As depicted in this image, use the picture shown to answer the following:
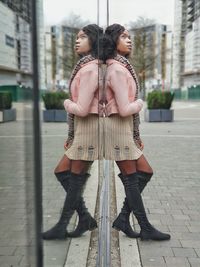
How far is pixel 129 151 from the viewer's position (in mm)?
3303

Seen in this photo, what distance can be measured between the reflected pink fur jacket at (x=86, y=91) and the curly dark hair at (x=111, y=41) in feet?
0.61

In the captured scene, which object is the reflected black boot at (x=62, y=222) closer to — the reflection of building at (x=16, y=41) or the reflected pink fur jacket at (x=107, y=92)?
the reflected pink fur jacket at (x=107, y=92)

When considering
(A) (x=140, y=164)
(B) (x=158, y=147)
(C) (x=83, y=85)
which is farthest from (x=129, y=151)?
(B) (x=158, y=147)

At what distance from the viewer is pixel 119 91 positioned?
3.17 m

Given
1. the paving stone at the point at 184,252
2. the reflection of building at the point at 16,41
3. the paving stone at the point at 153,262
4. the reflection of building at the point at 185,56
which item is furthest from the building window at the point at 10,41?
the reflection of building at the point at 185,56

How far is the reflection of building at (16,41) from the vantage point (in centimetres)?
122

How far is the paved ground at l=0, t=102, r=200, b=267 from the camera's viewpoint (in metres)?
1.80

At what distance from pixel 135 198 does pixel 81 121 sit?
2.68 feet

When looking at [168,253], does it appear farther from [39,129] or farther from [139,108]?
[39,129]

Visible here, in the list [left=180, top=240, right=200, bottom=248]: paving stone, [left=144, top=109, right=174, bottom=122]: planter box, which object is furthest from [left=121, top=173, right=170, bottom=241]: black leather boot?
[left=144, top=109, right=174, bottom=122]: planter box

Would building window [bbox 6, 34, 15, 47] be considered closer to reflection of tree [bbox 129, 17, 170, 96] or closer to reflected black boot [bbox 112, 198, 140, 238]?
reflected black boot [bbox 112, 198, 140, 238]

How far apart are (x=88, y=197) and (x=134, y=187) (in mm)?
1295

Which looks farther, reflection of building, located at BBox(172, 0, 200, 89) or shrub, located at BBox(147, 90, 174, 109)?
reflection of building, located at BBox(172, 0, 200, 89)

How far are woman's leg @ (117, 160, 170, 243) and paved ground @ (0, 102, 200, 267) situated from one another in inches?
3.0
